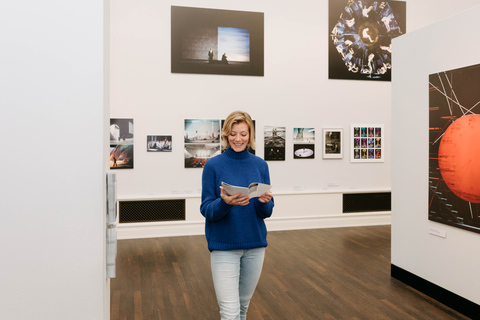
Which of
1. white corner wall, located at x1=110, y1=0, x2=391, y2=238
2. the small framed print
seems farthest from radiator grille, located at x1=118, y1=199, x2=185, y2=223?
the small framed print

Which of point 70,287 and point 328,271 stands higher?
point 70,287

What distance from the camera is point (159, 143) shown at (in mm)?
8445

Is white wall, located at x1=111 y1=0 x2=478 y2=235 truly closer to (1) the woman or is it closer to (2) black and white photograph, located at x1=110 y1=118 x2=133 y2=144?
(2) black and white photograph, located at x1=110 y1=118 x2=133 y2=144

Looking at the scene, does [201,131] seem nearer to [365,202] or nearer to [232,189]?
[365,202]

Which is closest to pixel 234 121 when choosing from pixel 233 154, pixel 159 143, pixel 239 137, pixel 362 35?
pixel 239 137

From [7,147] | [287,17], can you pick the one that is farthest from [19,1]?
[287,17]

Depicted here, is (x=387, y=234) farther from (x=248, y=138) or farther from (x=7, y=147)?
(x=7, y=147)

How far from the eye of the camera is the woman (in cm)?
275

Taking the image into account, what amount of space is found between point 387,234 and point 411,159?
3.63 m

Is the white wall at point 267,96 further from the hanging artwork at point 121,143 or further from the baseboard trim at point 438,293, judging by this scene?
the baseboard trim at point 438,293

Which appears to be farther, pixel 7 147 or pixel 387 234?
pixel 387 234

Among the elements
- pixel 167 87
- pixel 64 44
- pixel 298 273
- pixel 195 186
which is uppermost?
pixel 167 87

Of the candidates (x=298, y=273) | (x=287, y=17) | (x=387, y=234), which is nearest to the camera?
(x=298, y=273)

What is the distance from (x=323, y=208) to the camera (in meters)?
9.25
